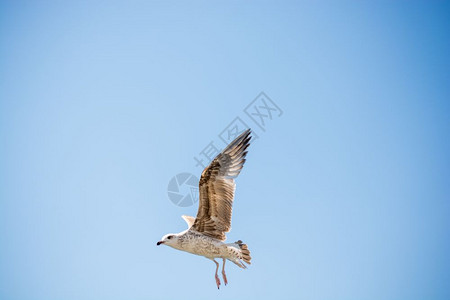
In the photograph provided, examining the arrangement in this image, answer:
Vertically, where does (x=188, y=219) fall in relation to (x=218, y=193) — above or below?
below

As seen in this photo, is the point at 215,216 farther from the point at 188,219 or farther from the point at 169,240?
the point at 188,219

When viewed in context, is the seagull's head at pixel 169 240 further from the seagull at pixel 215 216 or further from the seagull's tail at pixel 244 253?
the seagull's tail at pixel 244 253

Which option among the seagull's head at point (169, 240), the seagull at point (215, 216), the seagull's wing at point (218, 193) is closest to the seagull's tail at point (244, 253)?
the seagull at point (215, 216)

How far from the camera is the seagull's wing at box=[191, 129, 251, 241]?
31.5ft

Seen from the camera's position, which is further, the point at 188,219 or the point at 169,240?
the point at 188,219

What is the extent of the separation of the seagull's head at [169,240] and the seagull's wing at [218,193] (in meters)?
0.46

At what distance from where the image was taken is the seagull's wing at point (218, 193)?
9602 mm

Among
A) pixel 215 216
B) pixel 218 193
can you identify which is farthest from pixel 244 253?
pixel 218 193

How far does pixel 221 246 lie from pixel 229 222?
0.52m

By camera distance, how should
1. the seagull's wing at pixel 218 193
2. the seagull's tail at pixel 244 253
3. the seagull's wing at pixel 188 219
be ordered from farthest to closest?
the seagull's wing at pixel 188 219
the seagull's tail at pixel 244 253
the seagull's wing at pixel 218 193

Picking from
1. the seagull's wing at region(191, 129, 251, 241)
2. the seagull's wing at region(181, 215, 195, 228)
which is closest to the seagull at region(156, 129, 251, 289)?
the seagull's wing at region(191, 129, 251, 241)

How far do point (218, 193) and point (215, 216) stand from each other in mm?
506

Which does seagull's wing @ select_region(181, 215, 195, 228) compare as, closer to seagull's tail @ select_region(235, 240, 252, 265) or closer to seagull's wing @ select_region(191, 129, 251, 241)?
seagull's wing @ select_region(191, 129, 251, 241)

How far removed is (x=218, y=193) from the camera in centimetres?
964
